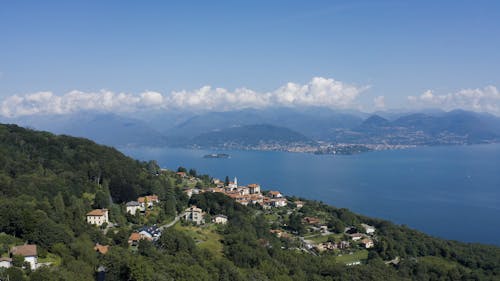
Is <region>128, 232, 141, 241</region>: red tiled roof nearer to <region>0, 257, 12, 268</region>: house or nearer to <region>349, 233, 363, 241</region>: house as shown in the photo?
<region>0, 257, 12, 268</region>: house

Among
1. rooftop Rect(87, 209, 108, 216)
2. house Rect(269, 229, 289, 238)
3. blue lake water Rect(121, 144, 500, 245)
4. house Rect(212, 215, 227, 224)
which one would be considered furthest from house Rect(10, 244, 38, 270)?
blue lake water Rect(121, 144, 500, 245)

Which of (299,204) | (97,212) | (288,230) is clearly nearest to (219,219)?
(288,230)

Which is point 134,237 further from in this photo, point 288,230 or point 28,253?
point 288,230

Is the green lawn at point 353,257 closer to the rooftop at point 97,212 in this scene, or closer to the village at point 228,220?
the village at point 228,220

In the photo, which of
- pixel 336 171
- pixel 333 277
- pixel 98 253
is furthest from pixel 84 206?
pixel 336 171

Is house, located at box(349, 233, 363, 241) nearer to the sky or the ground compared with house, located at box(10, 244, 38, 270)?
nearer to the ground

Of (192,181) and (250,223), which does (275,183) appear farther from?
(250,223)
